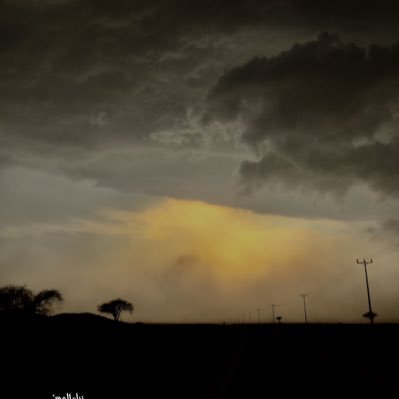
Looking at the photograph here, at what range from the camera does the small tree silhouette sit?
136m

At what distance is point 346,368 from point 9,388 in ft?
39.5

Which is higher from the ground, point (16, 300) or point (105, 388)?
point (16, 300)

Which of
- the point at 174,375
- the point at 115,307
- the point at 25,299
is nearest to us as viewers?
the point at 174,375

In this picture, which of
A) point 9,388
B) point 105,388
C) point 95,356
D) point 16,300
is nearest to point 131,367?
point 95,356

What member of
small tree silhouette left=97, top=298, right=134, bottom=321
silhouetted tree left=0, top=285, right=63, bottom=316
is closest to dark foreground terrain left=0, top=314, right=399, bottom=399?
silhouetted tree left=0, top=285, right=63, bottom=316

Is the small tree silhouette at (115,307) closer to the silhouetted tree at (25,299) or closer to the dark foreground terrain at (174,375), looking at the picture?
the silhouetted tree at (25,299)

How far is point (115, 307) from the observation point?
13675cm

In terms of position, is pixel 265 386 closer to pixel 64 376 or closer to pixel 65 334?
pixel 64 376

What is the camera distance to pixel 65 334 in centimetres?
3009

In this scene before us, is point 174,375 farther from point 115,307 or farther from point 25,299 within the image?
point 115,307

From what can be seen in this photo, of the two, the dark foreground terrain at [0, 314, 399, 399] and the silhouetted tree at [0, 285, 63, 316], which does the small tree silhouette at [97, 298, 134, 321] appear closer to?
the silhouetted tree at [0, 285, 63, 316]

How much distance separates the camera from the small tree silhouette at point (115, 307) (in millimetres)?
136000

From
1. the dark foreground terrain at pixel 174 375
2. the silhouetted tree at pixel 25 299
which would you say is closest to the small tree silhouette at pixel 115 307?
the silhouetted tree at pixel 25 299

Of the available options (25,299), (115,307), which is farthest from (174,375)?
(115,307)
